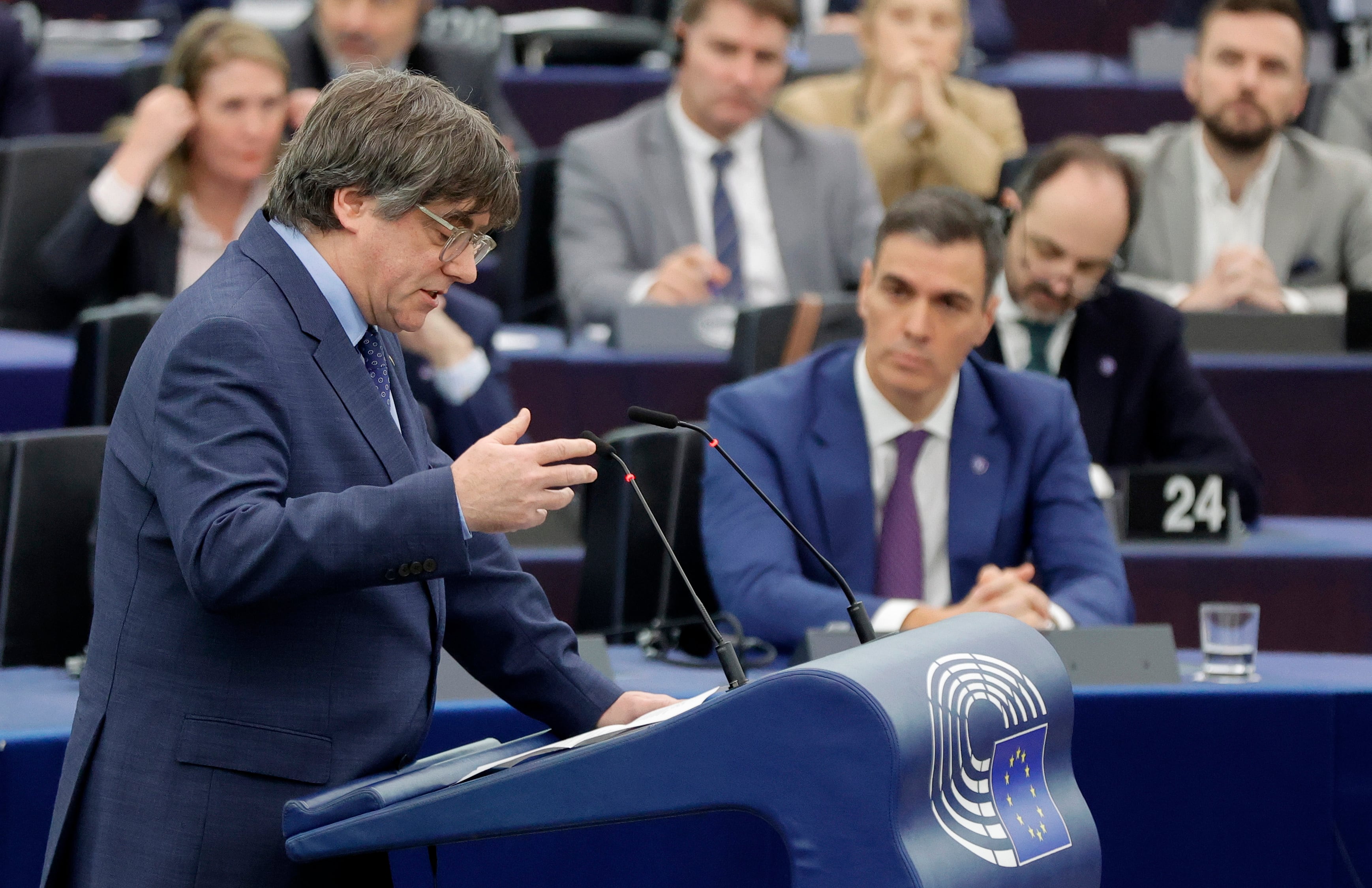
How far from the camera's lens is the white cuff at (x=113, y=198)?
431 cm

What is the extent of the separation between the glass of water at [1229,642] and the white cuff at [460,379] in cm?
171

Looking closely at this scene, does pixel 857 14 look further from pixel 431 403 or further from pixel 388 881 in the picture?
pixel 388 881

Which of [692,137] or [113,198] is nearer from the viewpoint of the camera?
[113,198]

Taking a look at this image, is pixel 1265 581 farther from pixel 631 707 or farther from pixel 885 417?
pixel 631 707

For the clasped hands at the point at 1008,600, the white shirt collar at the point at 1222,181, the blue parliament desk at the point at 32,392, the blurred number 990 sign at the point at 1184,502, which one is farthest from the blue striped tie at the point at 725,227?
the clasped hands at the point at 1008,600

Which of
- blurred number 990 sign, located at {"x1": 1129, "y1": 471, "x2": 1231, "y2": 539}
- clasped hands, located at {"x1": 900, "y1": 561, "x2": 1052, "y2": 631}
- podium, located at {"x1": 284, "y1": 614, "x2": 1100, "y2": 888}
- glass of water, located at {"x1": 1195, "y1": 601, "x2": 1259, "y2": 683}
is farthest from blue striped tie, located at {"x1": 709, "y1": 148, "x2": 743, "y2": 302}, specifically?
podium, located at {"x1": 284, "y1": 614, "x2": 1100, "y2": 888}

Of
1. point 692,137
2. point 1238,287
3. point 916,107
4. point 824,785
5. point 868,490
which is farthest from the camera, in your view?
point 916,107

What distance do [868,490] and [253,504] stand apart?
152 cm

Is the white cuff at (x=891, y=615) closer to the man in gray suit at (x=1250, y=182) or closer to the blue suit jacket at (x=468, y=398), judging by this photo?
the blue suit jacket at (x=468, y=398)

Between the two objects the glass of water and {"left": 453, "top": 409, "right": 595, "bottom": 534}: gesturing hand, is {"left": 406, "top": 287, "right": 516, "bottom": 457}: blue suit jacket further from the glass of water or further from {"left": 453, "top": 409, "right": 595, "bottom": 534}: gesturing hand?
{"left": 453, "top": 409, "right": 595, "bottom": 534}: gesturing hand

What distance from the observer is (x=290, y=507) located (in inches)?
60.4

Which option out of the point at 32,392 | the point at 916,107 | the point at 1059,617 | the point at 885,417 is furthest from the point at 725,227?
the point at 1059,617

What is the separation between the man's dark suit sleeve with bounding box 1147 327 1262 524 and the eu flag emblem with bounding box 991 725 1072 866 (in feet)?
6.91

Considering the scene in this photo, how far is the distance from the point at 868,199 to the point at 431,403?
60.0 inches
